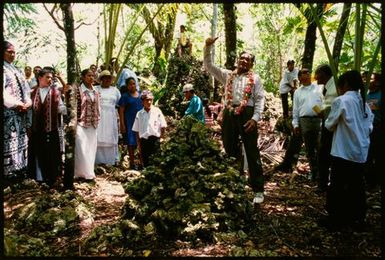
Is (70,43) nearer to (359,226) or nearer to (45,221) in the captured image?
(45,221)

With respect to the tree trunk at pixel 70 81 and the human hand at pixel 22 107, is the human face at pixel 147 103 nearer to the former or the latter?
the tree trunk at pixel 70 81

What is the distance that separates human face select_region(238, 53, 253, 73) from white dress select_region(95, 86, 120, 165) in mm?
2984

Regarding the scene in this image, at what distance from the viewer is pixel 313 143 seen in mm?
6320

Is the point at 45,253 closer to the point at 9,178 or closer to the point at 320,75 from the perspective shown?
the point at 9,178

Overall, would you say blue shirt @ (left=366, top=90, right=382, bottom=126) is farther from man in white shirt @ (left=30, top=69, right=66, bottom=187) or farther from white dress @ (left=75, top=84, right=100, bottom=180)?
man in white shirt @ (left=30, top=69, right=66, bottom=187)

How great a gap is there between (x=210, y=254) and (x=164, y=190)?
998 mm

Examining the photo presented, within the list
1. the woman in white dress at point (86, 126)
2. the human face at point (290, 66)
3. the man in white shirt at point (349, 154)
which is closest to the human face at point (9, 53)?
the woman in white dress at point (86, 126)

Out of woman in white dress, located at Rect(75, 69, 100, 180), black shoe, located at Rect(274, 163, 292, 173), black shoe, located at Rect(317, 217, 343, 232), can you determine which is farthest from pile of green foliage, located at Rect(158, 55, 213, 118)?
black shoe, located at Rect(317, 217, 343, 232)

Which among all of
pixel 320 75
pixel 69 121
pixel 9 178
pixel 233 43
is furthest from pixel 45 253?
pixel 233 43

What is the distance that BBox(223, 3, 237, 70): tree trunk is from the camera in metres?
8.93

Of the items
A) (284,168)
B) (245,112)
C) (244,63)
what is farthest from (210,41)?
(284,168)

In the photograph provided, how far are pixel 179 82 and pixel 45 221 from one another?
798 centimetres

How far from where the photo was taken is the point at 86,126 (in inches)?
Result: 239

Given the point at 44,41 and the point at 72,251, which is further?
the point at 44,41
